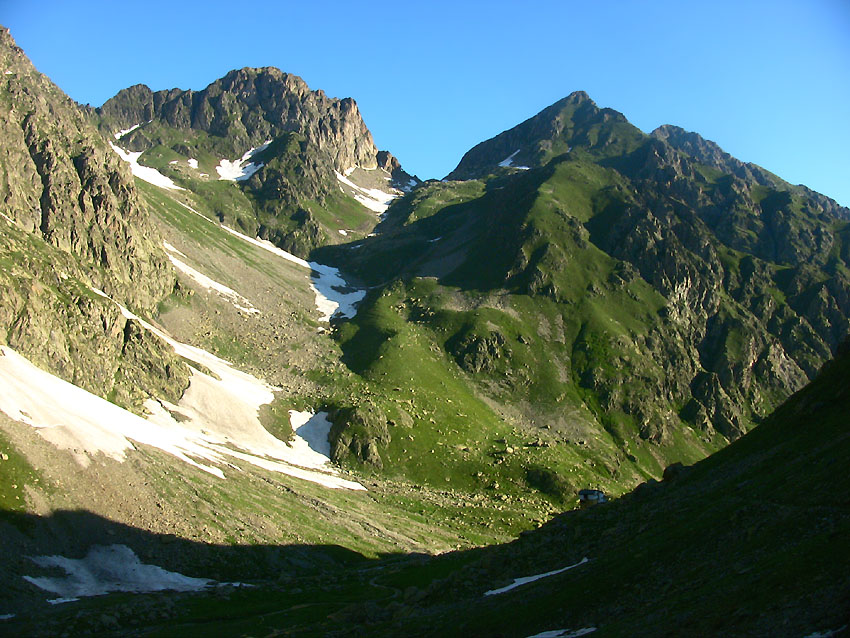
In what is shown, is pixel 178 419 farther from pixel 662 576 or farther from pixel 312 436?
pixel 662 576

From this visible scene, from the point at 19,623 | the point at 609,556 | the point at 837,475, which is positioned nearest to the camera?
the point at 837,475

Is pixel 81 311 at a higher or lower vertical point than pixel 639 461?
lower

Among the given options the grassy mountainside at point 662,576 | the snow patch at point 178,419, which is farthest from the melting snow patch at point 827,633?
the snow patch at point 178,419

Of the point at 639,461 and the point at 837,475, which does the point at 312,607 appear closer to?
the point at 837,475

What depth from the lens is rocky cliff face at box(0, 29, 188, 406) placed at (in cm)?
11394

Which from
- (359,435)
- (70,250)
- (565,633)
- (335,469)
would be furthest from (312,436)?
(565,633)

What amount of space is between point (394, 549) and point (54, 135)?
153 metres

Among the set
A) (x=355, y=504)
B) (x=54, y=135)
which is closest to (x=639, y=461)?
(x=355, y=504)

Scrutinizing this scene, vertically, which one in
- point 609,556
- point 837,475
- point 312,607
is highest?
point 837,475

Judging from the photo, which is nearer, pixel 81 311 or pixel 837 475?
pixel 837 475

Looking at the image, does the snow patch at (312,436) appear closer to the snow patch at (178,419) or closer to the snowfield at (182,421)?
the snowfield at (182,421)

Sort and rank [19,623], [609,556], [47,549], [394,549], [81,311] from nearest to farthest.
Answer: [609,556] → [19,623] → [47,549] → [394,549] → [81,311]

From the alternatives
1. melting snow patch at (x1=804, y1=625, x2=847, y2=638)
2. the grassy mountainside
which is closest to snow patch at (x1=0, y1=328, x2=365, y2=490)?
the grassy mountainside

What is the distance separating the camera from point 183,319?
177000mm
